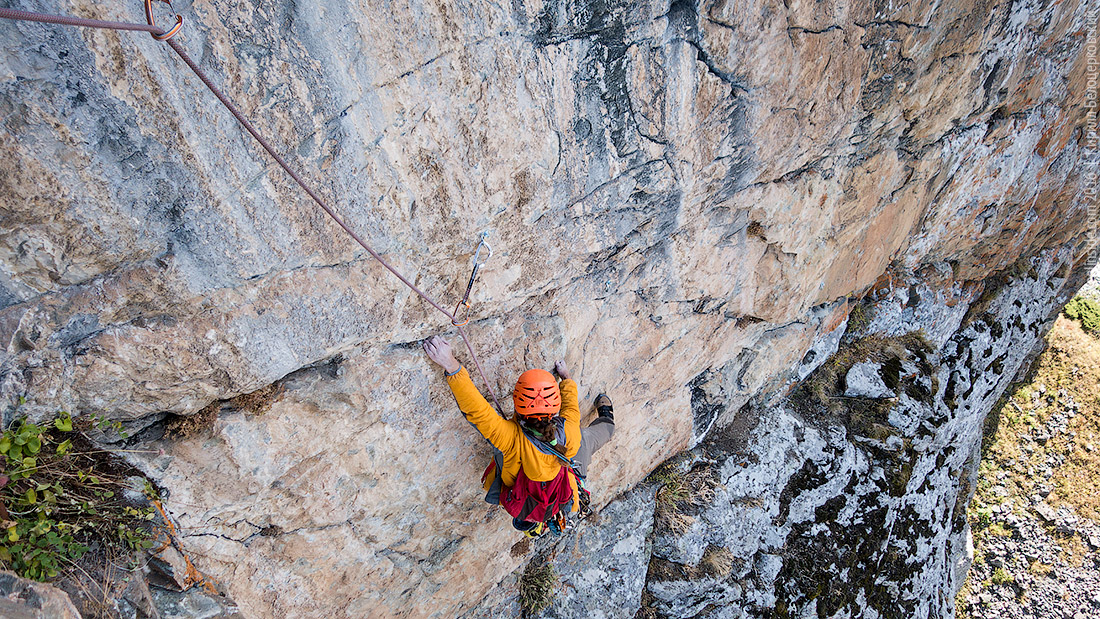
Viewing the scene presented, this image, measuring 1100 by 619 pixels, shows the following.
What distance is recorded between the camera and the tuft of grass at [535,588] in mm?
5176

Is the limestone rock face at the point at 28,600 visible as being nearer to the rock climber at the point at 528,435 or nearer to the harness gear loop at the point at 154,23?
the rock climber at the point at 528,435

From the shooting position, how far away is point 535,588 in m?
5.18

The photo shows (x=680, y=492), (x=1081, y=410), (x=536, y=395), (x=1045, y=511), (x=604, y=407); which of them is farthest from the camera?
(x=1081, y=410)

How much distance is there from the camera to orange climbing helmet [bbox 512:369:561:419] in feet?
11.5

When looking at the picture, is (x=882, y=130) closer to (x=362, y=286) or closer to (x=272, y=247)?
(x=362, y=286)

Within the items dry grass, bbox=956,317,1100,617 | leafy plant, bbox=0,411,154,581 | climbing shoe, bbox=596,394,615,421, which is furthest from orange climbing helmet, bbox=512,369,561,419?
dry grass, bbox=956,317,1100,617

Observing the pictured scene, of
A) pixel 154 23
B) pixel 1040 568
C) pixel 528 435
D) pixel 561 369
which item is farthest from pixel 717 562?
pixel 1040 568

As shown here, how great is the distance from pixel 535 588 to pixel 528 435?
244 cm

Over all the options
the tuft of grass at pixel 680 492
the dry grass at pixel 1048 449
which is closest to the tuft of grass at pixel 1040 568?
the dry grass at pixel 1048 449

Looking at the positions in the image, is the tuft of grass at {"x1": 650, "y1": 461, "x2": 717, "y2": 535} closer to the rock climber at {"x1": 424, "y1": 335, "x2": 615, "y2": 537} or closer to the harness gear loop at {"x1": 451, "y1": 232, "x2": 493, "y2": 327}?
the rock climber at {"x1": 424, "y1": 335, "x2": 615, "y2": 537}

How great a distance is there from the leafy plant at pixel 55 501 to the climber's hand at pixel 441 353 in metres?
1.58

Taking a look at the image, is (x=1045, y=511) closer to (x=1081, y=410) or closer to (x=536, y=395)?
(x=1081, y=410)

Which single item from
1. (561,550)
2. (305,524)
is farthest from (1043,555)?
(305,524)

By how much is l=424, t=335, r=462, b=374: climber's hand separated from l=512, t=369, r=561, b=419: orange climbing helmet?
1.54 feet
